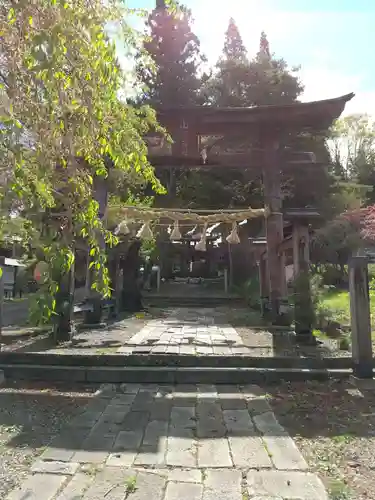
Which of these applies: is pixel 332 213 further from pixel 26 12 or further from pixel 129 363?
pixel 26 12

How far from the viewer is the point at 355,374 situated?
18.0 feet

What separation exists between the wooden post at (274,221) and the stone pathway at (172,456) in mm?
4602

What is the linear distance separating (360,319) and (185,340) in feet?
10.1

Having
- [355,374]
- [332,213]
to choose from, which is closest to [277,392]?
[355,374]

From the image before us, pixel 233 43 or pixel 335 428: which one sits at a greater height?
pixel 233 43

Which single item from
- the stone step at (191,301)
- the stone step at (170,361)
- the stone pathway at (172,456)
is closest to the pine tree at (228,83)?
the stone step at (191,301)

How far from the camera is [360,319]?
18.4 ft

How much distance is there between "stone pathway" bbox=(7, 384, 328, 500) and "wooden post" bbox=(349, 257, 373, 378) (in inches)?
64.8

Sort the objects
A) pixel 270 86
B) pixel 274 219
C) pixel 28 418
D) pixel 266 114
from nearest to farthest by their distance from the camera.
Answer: pixel 28 418 → pixel 266 114 → pixel 274 219 → pixel 270 86

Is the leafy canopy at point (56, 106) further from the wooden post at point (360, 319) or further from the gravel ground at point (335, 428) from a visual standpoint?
the wooden post at point (360, 319)

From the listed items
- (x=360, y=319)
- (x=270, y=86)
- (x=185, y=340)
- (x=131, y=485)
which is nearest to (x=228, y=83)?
(x=270, y=86)

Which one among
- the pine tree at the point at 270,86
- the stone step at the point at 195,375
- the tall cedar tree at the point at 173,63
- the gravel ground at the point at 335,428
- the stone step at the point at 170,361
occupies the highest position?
the tall cedar tree at the point at 173,63

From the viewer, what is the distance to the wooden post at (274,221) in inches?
353

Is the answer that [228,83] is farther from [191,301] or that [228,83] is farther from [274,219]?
[274,219]
